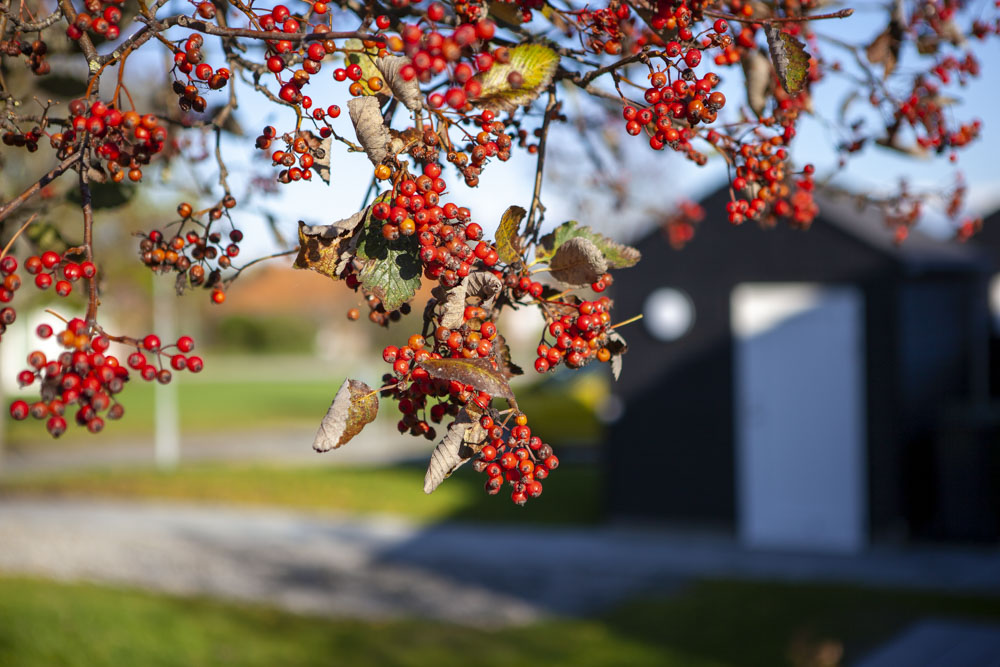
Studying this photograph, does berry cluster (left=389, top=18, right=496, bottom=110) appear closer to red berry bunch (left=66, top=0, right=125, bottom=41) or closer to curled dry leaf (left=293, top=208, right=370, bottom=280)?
curled dry leaf (left=293, top=208, right=370, bottom=280)

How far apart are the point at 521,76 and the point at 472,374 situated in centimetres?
44

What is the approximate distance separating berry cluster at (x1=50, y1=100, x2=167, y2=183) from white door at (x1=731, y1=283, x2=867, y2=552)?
8.24 metres

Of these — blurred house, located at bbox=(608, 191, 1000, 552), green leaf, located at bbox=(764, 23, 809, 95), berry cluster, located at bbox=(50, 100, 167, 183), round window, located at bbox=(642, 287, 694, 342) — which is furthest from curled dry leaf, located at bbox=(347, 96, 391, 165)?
round window, located at bbox=(642, 287, 694, 342)

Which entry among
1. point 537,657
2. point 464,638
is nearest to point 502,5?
point 537,657

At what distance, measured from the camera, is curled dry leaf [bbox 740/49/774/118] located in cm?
202

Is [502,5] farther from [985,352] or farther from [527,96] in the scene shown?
[985,352]

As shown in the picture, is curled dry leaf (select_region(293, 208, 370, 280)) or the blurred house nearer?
curled dry leaf (select_region(293, 208, 370, 280))

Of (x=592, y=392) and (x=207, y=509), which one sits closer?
(x=207, y=509)

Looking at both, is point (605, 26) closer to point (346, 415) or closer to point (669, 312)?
point (346, 415)

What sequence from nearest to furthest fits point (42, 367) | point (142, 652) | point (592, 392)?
point (42, 367)
point (142, 652)
point (592, 392)

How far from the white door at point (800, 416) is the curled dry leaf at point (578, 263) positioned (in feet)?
25.9

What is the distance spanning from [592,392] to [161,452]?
8177 mm

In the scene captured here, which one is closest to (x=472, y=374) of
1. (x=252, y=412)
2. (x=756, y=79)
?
(x=756, y=79)

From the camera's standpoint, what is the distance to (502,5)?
1473mm
